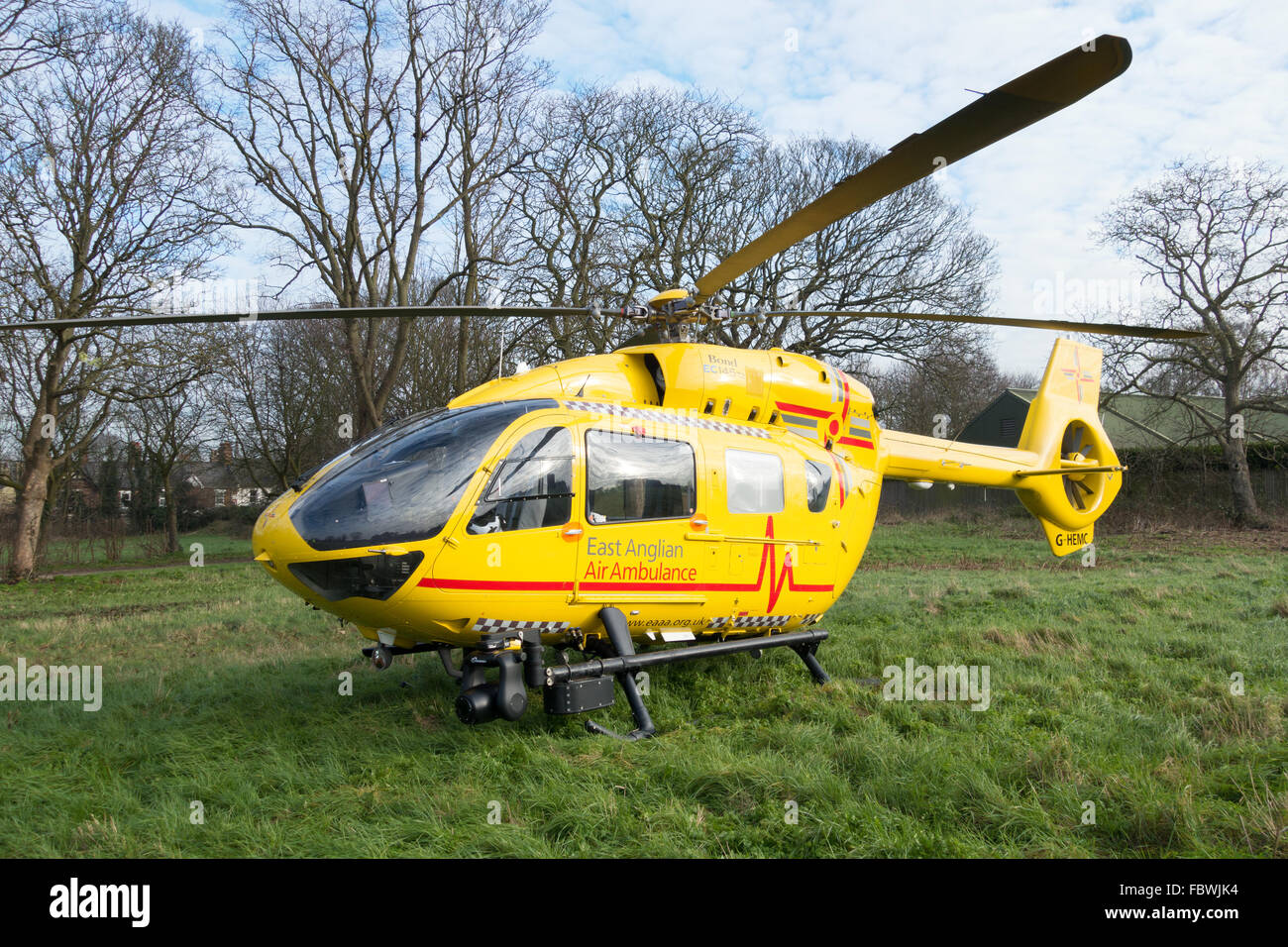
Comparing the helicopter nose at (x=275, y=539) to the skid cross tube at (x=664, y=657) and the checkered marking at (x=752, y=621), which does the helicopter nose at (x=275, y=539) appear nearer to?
the skid cross tube at (x=664, y=657)

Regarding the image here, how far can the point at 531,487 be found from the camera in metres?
5.81

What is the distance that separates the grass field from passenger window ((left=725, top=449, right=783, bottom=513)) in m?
1.79

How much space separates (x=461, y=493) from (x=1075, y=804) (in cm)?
432

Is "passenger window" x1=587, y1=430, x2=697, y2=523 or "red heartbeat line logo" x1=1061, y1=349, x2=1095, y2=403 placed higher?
"red heartbeat line logo" x1=1061, y1=349, x2=1095, y2=403

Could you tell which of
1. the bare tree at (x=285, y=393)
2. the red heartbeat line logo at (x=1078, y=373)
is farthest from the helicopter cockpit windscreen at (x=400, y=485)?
the bare tree at (x=285, y=393)

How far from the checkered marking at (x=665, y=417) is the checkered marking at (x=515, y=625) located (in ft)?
5.59

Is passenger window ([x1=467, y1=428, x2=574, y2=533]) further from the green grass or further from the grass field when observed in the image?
the green grass

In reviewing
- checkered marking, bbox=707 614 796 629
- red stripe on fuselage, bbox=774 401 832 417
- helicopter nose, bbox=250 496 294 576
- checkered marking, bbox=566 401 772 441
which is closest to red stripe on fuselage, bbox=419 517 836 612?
checkered marking, bbox=707 614 796 629

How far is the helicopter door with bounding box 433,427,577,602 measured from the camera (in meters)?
5.51

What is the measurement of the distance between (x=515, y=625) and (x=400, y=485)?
1334 millimetres
